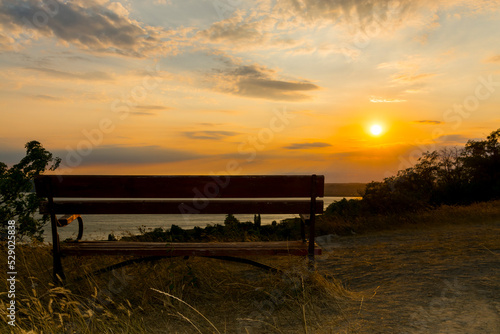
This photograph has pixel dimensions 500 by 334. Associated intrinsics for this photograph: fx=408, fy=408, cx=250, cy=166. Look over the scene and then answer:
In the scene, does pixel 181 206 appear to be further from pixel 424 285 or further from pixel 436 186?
pixel 436 186

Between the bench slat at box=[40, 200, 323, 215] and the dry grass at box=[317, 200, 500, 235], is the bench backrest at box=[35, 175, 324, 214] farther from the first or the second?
the dry grass at box=[317, 200, 500, 235]

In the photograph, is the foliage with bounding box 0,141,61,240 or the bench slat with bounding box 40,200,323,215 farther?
the foliage with bounding box 0,141,61,240

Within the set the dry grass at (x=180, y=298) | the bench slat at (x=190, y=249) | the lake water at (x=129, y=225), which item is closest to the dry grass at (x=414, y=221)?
the lake water at (x=129, y=225)

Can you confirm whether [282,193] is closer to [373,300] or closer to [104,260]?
[373,300]

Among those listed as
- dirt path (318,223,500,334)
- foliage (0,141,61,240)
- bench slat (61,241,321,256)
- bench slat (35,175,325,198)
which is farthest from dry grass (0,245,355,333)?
foliage (0,141,61,240)

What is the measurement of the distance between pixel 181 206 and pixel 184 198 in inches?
3.8

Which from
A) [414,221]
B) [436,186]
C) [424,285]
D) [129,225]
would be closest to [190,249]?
[424,285]

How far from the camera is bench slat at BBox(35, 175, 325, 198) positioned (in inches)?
175

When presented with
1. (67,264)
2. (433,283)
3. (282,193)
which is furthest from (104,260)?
(433,283)

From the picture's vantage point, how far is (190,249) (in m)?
4.46

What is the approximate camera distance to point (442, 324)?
357 cm

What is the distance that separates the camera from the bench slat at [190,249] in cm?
444

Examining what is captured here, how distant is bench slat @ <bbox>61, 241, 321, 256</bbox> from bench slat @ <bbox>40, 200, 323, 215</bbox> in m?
0.40

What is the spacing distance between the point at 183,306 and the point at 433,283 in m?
2.88
